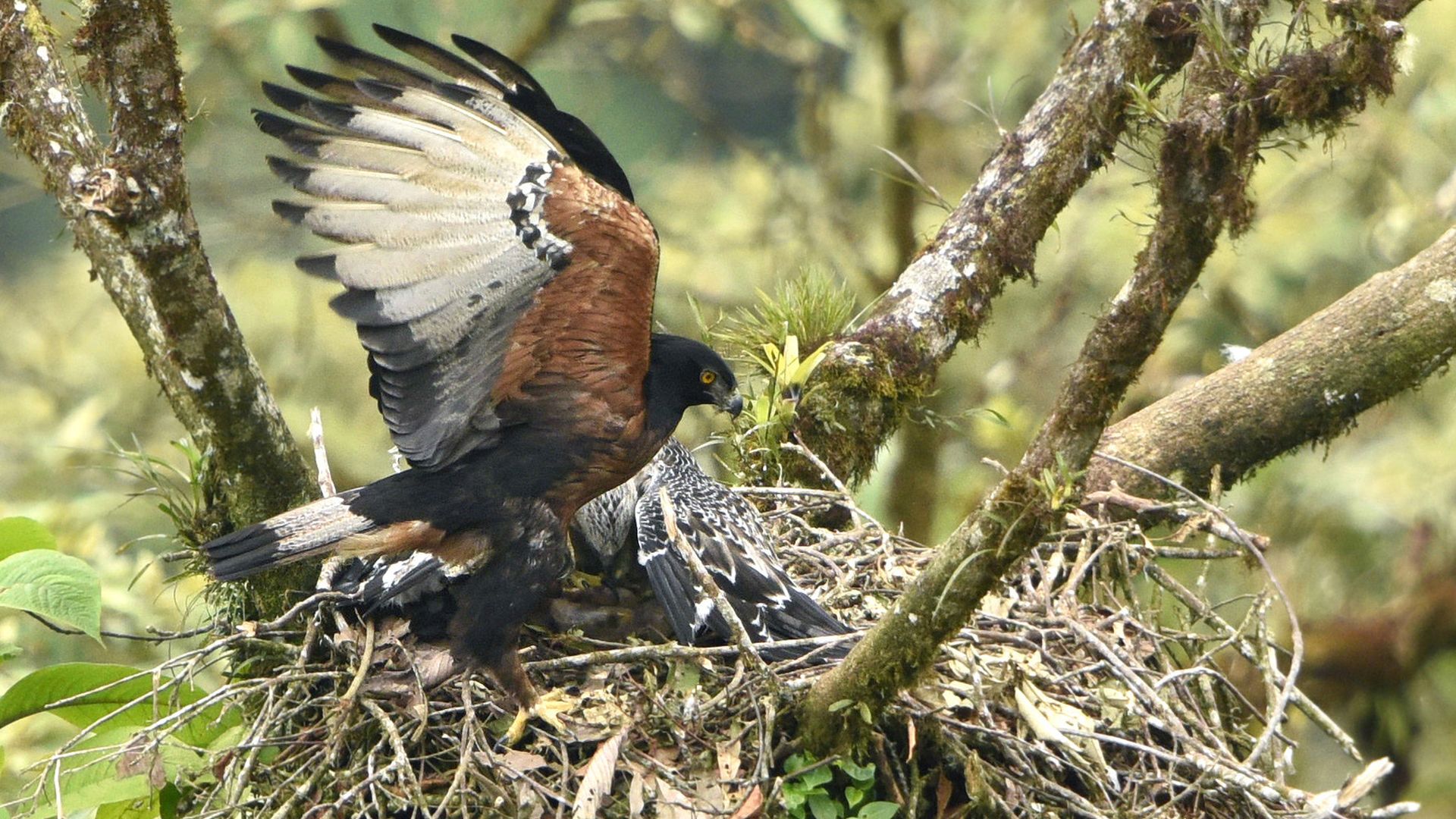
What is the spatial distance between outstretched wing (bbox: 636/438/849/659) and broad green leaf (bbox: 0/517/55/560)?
2.09 m

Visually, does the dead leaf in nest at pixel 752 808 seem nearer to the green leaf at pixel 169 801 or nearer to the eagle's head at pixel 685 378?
the eagle's head at pixel 685 378

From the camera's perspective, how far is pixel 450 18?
963 centimetres

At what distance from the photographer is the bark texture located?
18.2ft

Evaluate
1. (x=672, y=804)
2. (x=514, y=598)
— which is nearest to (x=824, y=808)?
(x=672, y=804)

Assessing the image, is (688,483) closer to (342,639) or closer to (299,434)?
(342,639)

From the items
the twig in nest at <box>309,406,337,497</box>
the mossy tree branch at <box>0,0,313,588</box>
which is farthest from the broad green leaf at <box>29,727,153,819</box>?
the twig in nest at <box>309,406,337,497</box>

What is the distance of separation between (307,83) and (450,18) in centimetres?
538

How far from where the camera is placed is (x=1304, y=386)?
223 inches

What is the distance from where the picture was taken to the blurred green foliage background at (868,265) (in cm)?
839

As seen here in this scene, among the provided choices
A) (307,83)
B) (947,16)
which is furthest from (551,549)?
(947,16)

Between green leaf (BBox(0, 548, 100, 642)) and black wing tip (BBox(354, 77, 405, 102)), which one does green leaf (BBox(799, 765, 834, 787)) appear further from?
black wing tip (BBox(354, 77, 405, 102))

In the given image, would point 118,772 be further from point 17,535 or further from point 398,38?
point 398,38

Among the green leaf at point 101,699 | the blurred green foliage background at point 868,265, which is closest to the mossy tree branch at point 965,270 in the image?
the blurred green foliage background at point 868,265

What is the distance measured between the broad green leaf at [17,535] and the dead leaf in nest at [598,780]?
5.93 ft
